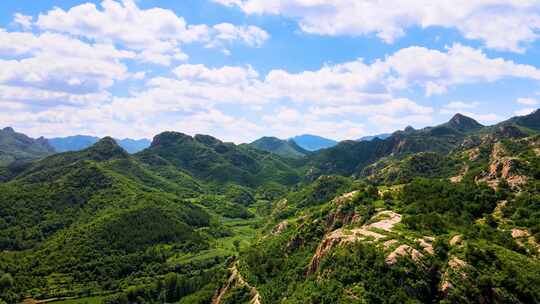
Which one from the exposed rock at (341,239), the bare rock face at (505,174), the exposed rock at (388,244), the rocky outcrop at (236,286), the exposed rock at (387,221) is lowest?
the rocky outcrop at (236,286)

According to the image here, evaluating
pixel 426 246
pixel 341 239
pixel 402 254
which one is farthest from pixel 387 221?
pixel 402 254

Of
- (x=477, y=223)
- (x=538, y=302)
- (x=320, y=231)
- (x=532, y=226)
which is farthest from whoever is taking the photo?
(x=320, y=231)

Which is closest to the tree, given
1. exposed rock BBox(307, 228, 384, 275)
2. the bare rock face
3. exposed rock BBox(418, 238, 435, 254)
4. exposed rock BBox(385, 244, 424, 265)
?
exposed rock BBox(307, 228, 384, 275)

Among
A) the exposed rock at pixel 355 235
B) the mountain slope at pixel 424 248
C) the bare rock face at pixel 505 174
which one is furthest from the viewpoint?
the bare rock face at pixel 505 174

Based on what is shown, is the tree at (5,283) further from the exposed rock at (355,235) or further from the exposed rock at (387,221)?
the exposed rock at (387,221)

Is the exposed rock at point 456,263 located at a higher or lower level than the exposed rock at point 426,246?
lower

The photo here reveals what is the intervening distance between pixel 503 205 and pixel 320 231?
52.1 m

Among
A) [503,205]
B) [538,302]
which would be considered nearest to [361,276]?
[538,302]

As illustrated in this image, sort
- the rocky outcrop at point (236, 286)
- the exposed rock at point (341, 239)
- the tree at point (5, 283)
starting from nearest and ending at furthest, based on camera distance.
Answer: the exposed rock at point (341, 239)
the rocky outcrop at point (236, 286)
the tree at point (5, 283)

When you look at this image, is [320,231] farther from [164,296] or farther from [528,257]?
[164,296]

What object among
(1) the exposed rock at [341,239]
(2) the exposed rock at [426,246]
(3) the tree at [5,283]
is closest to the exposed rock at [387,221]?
(1) the exposed rock at [341,239]

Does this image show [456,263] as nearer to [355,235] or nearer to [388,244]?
[388,244]

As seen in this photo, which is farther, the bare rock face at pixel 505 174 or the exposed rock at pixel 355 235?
the bare rock face at pixel 505 174

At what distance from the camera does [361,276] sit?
65.7 meters
